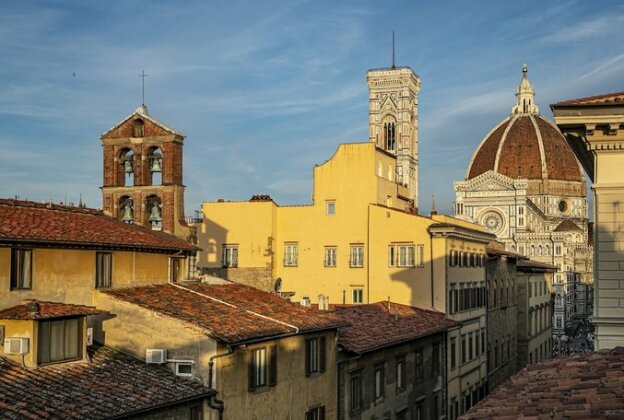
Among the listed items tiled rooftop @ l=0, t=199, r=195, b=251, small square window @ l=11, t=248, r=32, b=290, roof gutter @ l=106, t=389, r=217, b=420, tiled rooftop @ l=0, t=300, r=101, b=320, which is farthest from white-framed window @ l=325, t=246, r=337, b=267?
small square window @ l=11, t=248, r=32, b=290

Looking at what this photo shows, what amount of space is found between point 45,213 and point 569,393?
17.2 m

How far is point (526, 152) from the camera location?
182875 mm

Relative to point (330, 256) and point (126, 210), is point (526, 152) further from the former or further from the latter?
point (126, 210)

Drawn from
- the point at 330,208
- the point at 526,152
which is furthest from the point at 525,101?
the point at 330,208

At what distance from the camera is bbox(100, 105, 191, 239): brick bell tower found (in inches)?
1238

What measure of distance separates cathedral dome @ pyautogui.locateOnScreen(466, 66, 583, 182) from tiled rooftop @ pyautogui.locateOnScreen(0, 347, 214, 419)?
161889mm

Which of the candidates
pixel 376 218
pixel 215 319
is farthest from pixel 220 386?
pixel 376 218

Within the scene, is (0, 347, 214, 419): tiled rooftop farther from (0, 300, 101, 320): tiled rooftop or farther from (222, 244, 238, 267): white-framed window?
(222, 244, 238, 267): white-framed window

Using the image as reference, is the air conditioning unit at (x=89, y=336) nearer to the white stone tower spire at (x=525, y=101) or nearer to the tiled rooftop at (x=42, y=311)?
the tiled rooftop at (x=42, y=311)

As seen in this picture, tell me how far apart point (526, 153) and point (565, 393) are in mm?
175300

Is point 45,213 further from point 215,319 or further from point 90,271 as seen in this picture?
point 215,319

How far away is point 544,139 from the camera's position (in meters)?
185

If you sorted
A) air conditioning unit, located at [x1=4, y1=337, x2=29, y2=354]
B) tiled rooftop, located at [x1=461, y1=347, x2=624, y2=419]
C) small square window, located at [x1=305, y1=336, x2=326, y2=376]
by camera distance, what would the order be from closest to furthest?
tiled rooftop, located at [x1=461, y1=347, x2=624, y2=419] < air conditioning unit, located at [x1=4, y1=337, x2=29, y2=354] < small square window, located at [x1=305, y1=336, x2=326, y2=376]

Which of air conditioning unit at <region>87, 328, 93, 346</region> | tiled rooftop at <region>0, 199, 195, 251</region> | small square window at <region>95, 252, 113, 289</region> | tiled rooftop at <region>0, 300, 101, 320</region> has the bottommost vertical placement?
air conditioning unit at <region>87, 328, 93, 346</region>
